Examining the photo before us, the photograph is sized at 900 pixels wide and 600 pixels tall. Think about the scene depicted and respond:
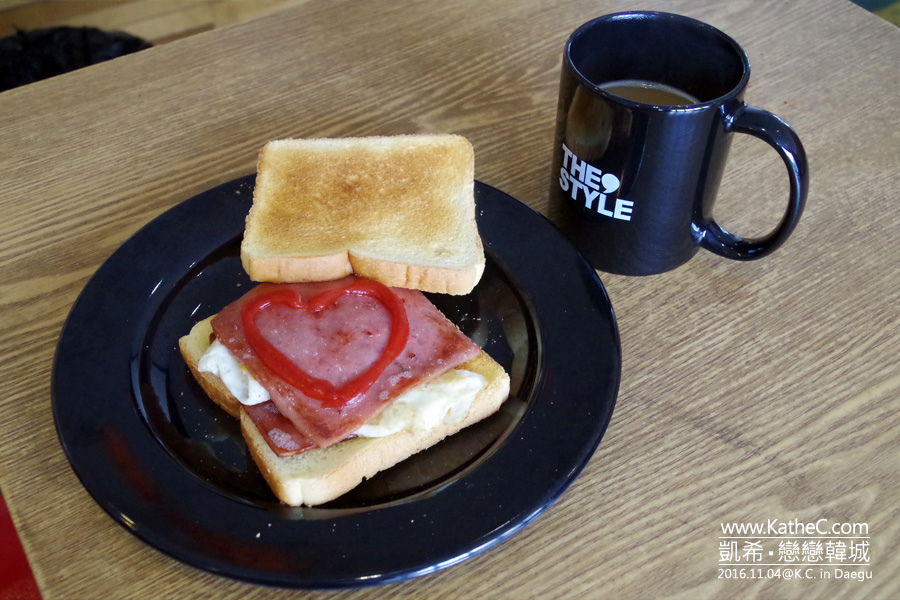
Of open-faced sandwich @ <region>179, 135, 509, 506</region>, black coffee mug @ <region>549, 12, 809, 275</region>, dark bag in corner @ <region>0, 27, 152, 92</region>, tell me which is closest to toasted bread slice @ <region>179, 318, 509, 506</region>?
open-faced sandwich @ <region>179, 135, 509, 506</region>

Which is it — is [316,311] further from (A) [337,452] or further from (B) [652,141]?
(B) [652,141]

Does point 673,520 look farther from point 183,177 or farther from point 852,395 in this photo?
point 183,177

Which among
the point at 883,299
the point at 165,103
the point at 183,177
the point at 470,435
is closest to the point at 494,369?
the point at 470,435

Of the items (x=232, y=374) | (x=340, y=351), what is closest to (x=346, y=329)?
(x=340, y=351)

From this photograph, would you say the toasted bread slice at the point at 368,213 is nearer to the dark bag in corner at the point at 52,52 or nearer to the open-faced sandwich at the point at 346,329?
the open-faced sandwich at the point at 346,329

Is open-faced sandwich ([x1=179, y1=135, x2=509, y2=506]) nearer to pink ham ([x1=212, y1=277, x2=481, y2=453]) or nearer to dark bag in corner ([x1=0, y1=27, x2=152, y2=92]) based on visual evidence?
pink ham ([x1=212, y1=277, x2=481, y2=453])
